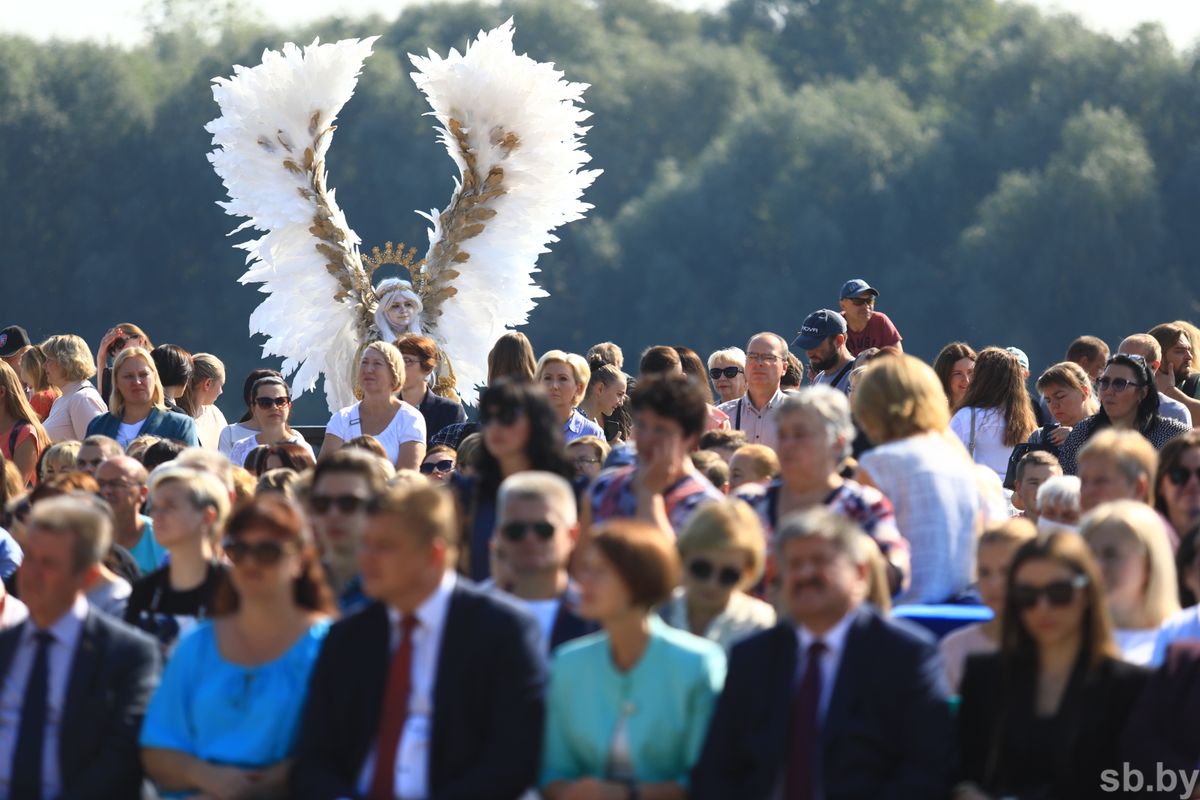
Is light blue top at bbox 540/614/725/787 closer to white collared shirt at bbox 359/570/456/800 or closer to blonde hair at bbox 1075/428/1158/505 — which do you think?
white collared shirt at bbox 359/570/456/800

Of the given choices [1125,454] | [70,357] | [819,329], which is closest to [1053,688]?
[1125,454]

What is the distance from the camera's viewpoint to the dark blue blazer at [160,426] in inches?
364

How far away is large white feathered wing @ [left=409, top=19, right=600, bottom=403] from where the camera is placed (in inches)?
476

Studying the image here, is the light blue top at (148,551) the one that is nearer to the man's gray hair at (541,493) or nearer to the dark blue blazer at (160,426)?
the dark blue blazer at (160,426)

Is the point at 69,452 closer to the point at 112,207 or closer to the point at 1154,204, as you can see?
the point at 1154,204

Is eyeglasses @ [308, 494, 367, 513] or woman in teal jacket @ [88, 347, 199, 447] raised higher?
woman in teal jacket @ [88, 347, 199, 447]

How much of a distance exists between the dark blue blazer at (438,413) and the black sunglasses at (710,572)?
464cm

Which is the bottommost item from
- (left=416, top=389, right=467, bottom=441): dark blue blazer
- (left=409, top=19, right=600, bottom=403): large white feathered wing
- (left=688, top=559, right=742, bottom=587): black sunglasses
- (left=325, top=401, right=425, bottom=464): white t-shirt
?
(left=688, top=559, right=742, bottom=587): black sunglasses

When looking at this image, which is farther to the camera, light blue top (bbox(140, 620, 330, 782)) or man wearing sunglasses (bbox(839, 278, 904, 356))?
man wearing sunglasses (bbox(839, 278, 904, 356))

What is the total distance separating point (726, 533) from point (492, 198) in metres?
7.27

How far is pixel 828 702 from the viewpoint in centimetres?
490

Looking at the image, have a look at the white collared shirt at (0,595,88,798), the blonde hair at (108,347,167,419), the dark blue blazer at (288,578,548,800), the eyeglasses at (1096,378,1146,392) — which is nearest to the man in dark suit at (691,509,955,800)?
the dark blue blazer at (288,578,548,800)

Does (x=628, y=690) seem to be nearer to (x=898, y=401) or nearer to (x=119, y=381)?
(x=898, y=401)

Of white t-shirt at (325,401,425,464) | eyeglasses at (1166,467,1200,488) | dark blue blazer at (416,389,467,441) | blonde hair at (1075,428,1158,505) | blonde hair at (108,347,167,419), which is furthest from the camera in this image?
dark blue blazer at (416,389,467,441)
